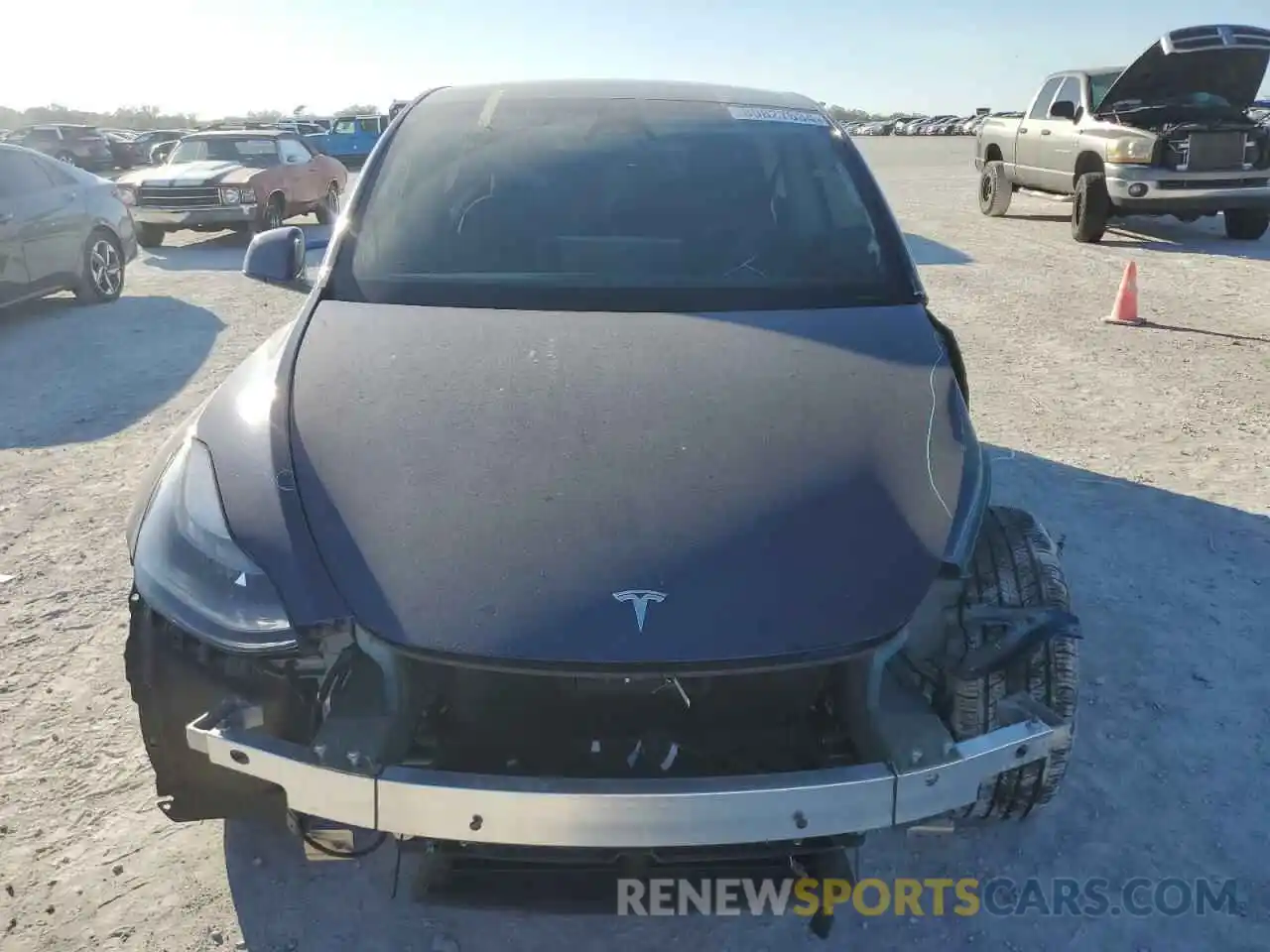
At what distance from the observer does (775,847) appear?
1.85m

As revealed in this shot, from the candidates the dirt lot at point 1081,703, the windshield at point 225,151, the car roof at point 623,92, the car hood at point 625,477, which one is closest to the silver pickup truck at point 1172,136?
the dirt lot at point 1081,703

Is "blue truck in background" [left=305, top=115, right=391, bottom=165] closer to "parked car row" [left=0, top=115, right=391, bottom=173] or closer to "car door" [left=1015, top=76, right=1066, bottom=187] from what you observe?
"parked car row" [left=0, top=115, right=391, bottom=173]

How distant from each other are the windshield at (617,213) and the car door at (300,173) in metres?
11.4

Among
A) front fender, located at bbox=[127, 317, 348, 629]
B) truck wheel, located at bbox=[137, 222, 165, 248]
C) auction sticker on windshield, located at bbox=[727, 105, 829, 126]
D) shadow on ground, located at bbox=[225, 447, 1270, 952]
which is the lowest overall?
shadow on ground, located at bbox=[225, 447, 1270, 952]

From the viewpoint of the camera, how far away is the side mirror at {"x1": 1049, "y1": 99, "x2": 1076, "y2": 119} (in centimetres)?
1191

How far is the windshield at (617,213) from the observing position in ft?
9.16

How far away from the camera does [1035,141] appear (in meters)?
12.8

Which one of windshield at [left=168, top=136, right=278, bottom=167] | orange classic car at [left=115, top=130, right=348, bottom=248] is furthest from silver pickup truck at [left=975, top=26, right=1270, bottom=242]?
windshield at [left=168, top=136, right=278, bottom=167]

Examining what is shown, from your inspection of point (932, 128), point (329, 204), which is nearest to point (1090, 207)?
point (329, 204)

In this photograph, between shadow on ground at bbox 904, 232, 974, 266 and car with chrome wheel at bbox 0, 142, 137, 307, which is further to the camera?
shadow on ground at bbox 904, 232, 974, 266

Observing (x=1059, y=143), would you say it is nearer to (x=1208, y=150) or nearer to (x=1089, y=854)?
(x=1208, y=150)

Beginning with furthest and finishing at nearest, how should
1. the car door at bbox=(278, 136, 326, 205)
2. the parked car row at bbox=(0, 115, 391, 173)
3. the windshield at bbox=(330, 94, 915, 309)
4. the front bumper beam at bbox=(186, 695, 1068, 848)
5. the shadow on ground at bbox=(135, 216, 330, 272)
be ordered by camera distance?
the parked car row at bbox=(0, 115, 391, 173) → the car door at bbox=(278, 136, 326, 205) → the shadow on ground at bbox=(135, 216, 330, 272) → the windshield at bbox=(330, 94, 915, 309) → the front bumper beam at bbox=(186, 695, 1068, 848)

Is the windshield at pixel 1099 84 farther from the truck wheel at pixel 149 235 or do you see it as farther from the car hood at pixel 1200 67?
the truck wheel at pixel 149 235

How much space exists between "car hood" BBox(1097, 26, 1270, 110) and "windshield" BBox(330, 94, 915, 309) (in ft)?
27.9
